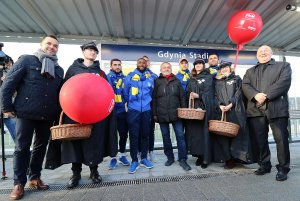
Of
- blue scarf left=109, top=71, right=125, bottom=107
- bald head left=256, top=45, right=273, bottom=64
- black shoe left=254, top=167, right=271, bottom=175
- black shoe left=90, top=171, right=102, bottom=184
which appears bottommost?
black shoe left=90, top=171, right=102, bottom=184

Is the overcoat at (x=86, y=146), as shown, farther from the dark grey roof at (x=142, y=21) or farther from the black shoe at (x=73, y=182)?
the dark grey roof at (x=142, y=21)

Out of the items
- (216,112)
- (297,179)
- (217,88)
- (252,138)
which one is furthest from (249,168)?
(217,88)

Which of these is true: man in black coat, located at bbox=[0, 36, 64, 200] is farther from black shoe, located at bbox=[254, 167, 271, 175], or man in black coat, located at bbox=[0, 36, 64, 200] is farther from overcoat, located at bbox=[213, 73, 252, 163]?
black shoe, located at bbox=[254, 167, 271, 175]

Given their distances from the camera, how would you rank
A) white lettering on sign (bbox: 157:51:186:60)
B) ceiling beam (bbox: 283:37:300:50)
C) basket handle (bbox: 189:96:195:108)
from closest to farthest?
basket handle (bbox: 189:96:195:108) → white lettering on sign (bbox: 157:51:186:60) → ceiling beam (bbox: 283:37:300:50)

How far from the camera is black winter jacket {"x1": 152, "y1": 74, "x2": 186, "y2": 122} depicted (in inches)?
159

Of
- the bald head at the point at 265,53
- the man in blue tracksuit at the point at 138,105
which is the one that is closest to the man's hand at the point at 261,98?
the bald head at the point at 265,53

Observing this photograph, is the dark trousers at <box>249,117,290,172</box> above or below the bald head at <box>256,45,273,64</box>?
below

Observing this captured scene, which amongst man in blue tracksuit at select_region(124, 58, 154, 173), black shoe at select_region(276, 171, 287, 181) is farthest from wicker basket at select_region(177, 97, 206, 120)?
black shoe at select_region(276, 171, 287, 181)

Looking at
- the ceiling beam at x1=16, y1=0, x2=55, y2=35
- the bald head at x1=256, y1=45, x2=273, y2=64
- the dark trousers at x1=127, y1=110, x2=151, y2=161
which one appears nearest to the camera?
the bald head at x1=256, y1=45, x2=273, y2=64

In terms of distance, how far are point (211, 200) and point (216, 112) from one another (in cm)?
189

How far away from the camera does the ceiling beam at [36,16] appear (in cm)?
452

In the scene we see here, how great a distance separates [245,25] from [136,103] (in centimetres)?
274

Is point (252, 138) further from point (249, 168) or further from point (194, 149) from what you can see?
point (194, 149)

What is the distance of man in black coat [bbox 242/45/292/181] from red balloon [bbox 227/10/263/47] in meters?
1.27
